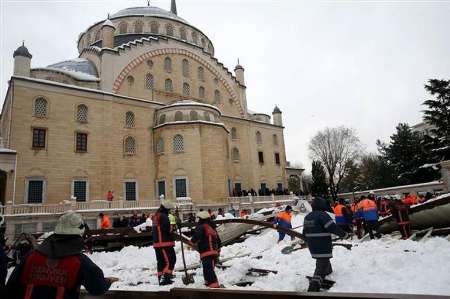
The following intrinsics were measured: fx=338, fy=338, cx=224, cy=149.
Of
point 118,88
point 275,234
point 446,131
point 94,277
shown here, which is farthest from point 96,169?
point 446,131

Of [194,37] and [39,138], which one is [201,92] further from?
[39,138]

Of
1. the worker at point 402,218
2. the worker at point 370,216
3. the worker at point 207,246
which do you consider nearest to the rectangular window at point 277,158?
the worker at point 370,216

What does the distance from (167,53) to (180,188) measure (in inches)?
543

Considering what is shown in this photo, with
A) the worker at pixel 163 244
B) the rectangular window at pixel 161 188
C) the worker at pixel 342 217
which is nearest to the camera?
the worker at pixel 163 244

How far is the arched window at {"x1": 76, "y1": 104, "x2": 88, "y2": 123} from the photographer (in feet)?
86.8

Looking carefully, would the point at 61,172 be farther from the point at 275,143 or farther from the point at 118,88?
the point at 275,143

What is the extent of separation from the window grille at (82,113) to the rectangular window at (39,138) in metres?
2.90

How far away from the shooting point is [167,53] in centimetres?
3300

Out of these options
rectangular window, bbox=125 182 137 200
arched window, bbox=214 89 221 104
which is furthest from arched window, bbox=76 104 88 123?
arched window, bbox=214 89 221 104

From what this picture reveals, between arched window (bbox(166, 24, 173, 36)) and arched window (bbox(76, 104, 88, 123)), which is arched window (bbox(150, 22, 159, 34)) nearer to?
arched window (bbox(166, 24, 173, 36))

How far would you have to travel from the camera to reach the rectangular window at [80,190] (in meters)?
24.8

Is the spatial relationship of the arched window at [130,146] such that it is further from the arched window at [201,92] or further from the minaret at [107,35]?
the arched window at [201,92]

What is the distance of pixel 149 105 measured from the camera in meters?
30.2

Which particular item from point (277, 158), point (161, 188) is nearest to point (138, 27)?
point (161, 188)
